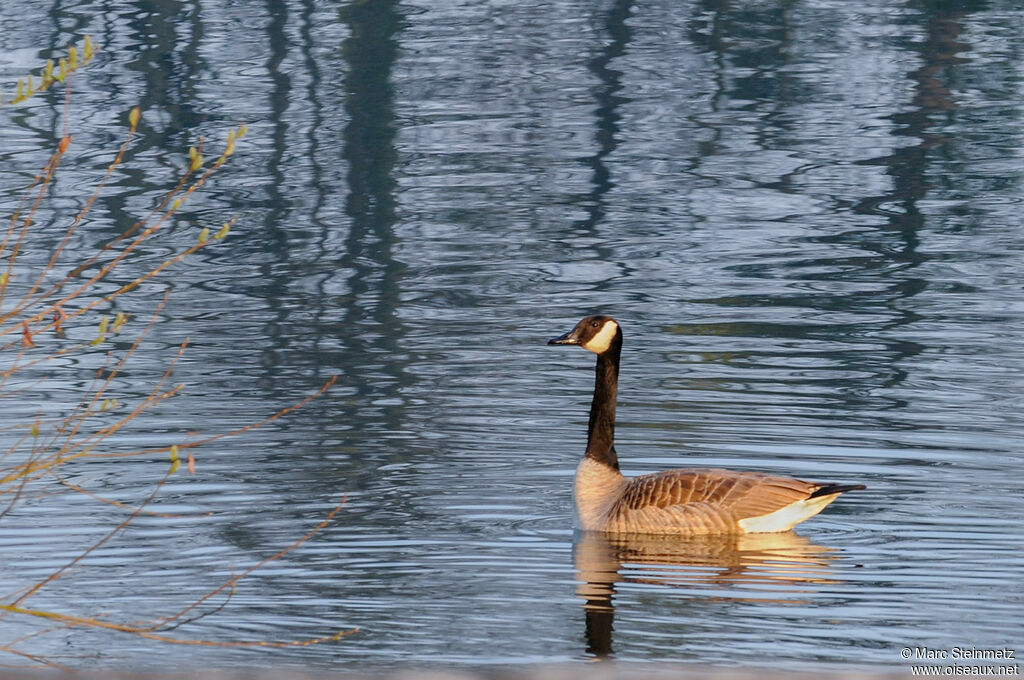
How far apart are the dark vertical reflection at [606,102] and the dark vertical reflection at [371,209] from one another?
120 inches

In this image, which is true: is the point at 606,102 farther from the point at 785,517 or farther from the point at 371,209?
the point at 785,517

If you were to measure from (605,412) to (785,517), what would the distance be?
1726mm

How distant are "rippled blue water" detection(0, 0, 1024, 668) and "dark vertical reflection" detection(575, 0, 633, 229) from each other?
12 centimetres

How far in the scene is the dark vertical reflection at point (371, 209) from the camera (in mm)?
16062

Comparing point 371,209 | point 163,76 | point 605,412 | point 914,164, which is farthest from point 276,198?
point 605,412

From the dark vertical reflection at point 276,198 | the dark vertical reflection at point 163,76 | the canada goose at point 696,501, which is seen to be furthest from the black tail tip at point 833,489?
the dark vertical reflection at point 163,76

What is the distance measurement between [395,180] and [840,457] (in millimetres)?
14576

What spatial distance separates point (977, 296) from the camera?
728 inches

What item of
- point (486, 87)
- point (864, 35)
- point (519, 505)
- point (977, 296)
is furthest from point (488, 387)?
point (864, 35)

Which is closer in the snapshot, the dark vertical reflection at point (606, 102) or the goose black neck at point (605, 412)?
the goose black neck at point (605, 412)

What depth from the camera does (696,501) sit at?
37.9 ft

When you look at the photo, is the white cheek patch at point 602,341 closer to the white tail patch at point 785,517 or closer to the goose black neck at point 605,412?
the goose black neck at point 605,412

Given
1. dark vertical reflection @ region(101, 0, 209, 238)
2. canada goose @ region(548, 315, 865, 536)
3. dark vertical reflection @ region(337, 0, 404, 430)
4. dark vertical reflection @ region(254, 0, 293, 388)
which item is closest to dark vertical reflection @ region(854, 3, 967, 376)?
canada goose @ region(548, 315, 865, 536)

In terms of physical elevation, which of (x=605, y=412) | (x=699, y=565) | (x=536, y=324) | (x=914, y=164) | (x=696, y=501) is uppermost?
(x=605, y=412)
